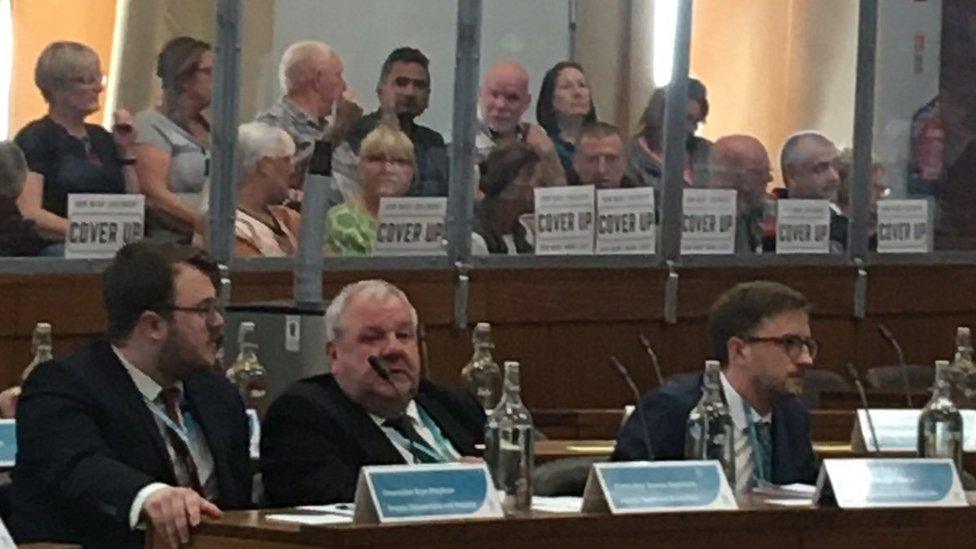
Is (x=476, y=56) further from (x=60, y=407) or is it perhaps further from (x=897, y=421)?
(x=60, y=407)

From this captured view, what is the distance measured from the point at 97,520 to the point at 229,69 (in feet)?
14.5

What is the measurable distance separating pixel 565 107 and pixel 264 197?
5.18 feet

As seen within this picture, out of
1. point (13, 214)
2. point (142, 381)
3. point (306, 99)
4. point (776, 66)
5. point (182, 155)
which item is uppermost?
point (776, 66)

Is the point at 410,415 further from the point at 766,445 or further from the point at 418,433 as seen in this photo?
the point at 766,445

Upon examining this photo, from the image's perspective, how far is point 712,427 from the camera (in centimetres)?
566

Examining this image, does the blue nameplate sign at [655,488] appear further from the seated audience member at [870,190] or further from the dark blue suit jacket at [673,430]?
the seated audience member at [870,190]

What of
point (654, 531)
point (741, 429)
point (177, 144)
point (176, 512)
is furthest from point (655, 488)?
point (177, 144)

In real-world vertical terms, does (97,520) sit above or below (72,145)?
below

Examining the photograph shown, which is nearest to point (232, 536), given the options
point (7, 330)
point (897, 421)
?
point (897, 421)

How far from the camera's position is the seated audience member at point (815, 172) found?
1104 cm

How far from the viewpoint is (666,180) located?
1066cm

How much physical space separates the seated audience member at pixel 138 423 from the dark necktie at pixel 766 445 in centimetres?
130

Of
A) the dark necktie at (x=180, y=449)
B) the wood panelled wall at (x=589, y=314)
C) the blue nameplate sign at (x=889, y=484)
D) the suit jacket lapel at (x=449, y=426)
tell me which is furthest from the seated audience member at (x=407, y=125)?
the blue nameplate sign at (x=889, y=484)

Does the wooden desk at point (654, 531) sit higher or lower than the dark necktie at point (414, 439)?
lower
